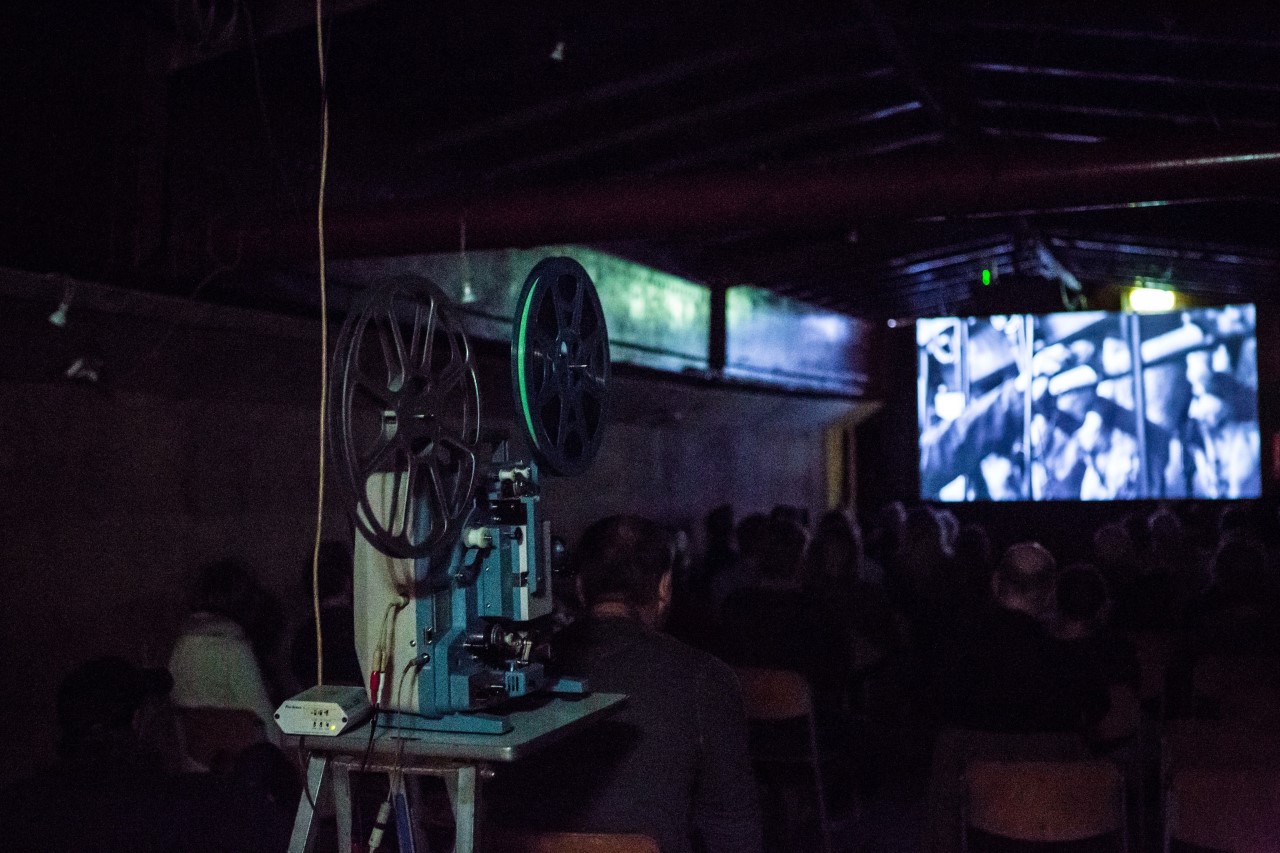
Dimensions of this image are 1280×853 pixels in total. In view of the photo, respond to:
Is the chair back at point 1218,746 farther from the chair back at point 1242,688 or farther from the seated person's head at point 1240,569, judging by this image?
the seated person's head at point 1240,569

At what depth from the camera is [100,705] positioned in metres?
2.84

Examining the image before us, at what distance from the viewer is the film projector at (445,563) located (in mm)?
1993

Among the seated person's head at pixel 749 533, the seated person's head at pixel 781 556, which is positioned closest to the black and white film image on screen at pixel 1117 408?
the seated person's head at pixel 749 533

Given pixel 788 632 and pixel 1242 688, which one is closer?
pixel 1242 688

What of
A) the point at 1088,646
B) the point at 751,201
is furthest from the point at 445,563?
the point at 1088,646

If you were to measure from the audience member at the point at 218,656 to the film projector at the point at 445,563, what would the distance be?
216cm

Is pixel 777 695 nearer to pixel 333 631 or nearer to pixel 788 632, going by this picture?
pixel 788 632

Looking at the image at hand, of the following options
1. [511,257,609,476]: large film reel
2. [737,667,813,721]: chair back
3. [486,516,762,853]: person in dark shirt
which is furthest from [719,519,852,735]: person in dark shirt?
[511,257,609,476]: large film reel

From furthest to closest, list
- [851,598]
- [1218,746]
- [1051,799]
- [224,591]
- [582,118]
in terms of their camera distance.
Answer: [582,118], [851,598], [224,591], [1218,746], [1051,799]

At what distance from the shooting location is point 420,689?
6.86ft

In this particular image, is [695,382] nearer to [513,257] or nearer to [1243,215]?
[513,257]

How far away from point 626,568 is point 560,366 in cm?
53

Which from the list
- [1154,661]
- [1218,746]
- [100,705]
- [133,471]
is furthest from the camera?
[1154,661]

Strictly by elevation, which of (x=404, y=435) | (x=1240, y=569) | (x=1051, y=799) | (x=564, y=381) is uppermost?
(x=564, y=381)
